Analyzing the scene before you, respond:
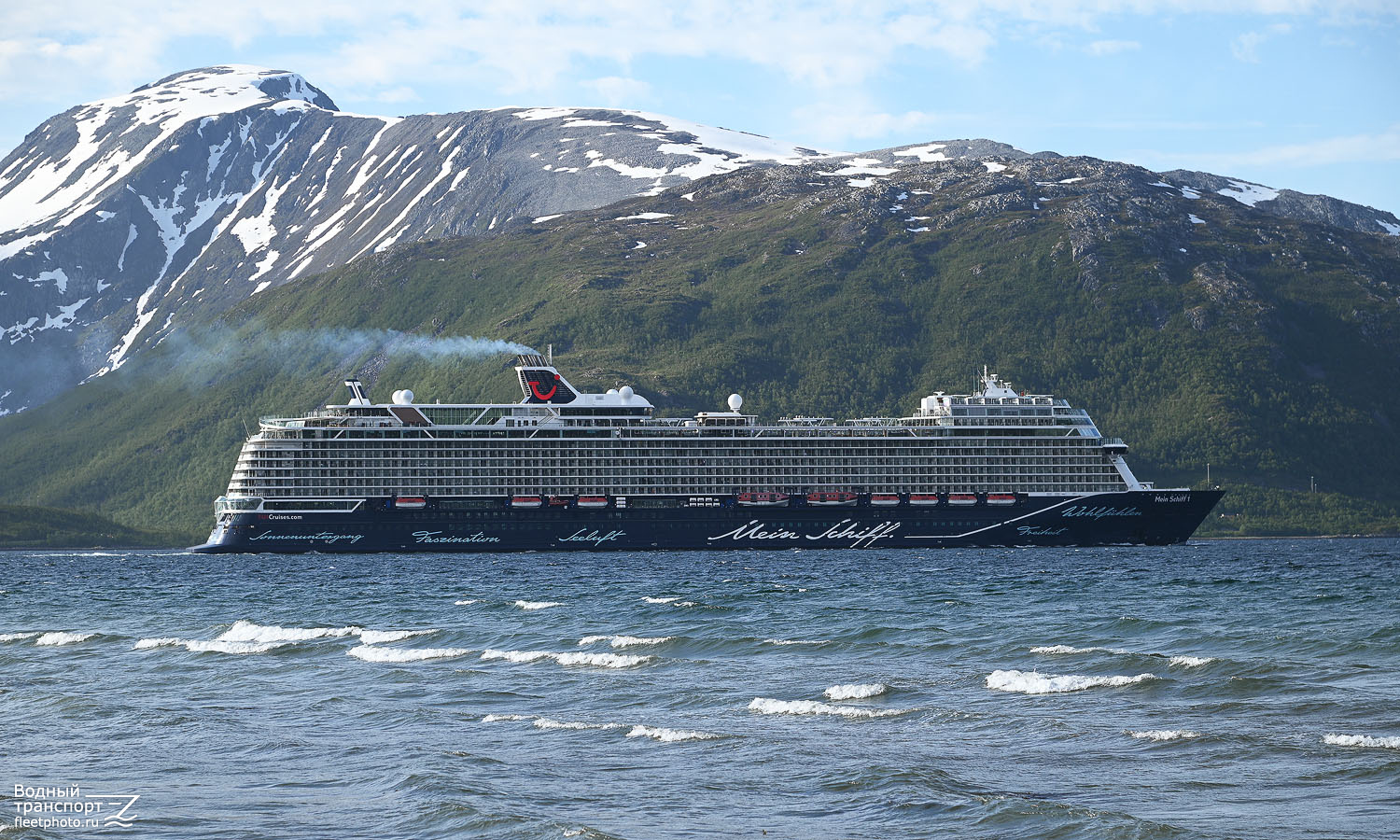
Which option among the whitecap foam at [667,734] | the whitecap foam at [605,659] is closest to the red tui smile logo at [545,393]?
the whitecap foam at [605,659]

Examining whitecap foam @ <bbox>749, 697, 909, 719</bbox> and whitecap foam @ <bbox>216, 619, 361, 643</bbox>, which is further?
whitecap foam @ <bbox>216, 619, 361, 643</bbox>

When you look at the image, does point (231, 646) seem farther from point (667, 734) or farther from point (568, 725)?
point (667, 734)

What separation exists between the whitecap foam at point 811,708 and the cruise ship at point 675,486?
90279mm

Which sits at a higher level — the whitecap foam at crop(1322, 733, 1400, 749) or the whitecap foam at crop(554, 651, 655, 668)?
the whitecap foam at crop(1322, 733, 1400, 749)

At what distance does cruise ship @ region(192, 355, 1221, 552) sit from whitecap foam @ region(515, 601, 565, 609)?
60305 millimetres

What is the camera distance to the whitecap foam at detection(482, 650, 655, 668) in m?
40.2

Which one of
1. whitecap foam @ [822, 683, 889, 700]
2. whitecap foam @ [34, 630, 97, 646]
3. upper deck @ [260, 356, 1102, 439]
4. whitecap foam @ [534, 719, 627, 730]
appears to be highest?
upper deck @ [260, 356, 1102, 439]

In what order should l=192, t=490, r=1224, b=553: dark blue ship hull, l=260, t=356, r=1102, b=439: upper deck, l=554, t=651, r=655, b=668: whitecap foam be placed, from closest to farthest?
l=554, t=651, r=655, b=668: whitecap foam → l=192, t=490, r=1224, b=553: dark blue ship hull → l=260, t=356, r=1102, b=439: upper deck

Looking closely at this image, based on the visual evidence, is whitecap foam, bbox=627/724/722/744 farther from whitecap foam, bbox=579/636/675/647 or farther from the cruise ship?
the cruise ship

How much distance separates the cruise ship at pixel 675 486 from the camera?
123 m

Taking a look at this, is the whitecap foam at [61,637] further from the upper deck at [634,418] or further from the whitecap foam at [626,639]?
the upper deck at [634,418]

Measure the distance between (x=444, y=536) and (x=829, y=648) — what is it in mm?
83822

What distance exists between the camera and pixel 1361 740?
85.9ft

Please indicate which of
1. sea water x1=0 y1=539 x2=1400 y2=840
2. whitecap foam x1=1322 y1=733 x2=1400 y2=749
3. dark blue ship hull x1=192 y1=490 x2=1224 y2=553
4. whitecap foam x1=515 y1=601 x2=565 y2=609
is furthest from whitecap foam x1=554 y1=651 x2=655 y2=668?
dark blue ship hull x1=192 y1=490 x2=1224 y2=553
